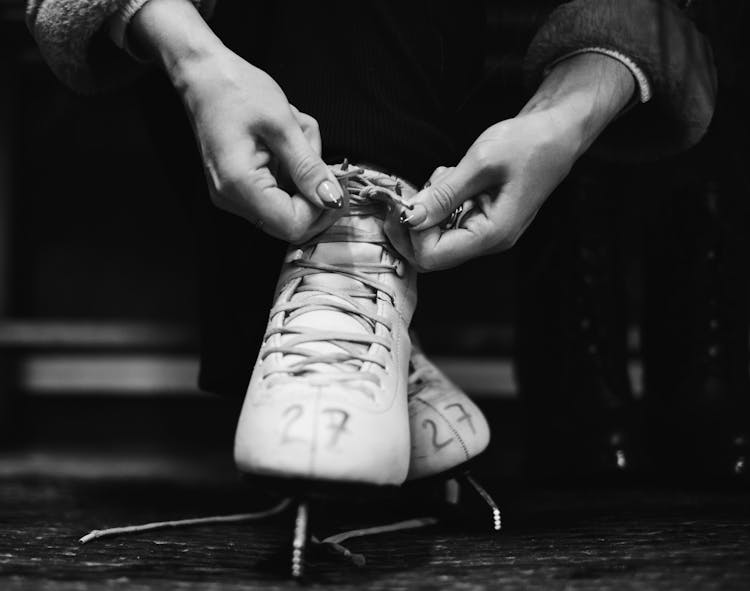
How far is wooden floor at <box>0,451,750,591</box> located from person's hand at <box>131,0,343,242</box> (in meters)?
0.19

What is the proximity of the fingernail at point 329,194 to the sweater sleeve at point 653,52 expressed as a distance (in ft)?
0.59

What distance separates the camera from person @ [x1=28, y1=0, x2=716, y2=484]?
1.51 ft

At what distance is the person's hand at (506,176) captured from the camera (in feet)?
1.55

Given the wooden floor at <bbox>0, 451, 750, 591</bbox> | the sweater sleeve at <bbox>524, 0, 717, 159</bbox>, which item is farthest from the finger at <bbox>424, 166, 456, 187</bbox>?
the wooden floor at <bbox>0, 451, 750, 591</bbox>

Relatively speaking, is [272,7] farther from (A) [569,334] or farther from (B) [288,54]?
(A) [569,334]

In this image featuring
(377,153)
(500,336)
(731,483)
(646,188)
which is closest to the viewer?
(377,153)

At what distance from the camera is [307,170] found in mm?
459

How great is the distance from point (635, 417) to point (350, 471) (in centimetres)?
40

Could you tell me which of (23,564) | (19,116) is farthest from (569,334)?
(19,116)

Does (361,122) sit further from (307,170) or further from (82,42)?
(82,42)

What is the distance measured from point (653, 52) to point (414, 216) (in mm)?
196

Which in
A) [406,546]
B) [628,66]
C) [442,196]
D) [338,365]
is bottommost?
[406,546]

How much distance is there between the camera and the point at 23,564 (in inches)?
17.3

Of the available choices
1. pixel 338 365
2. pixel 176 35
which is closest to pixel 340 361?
pixel 338 365
